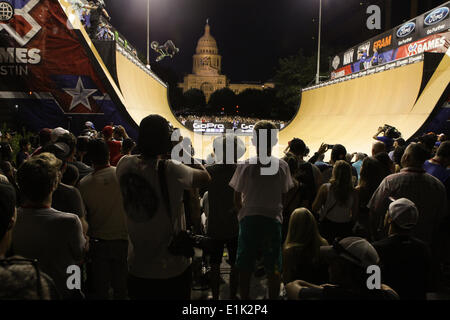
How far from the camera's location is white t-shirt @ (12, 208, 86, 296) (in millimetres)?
1908

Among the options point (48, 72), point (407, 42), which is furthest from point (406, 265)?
point (407, 42)

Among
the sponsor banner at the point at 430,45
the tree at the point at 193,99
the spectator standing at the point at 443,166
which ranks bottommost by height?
the spectator standing at the point at 443,166

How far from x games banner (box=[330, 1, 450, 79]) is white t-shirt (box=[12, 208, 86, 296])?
22.7 metres

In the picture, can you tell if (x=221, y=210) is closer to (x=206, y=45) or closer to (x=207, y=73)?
(x=207, y=73)

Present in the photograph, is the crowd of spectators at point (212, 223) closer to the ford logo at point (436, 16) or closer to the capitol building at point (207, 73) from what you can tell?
the ford logo at point (436, 16)

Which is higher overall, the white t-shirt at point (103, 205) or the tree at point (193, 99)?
the tree at point (193, 99)

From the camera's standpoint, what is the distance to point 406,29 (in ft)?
78.8

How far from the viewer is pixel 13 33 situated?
10000 millimetres

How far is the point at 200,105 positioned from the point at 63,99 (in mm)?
87711

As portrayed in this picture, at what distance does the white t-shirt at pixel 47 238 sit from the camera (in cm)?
191

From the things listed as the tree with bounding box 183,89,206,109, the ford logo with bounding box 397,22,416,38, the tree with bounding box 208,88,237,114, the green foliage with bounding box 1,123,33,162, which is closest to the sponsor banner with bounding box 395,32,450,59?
the ford logo with bounding box 397,22,416,38

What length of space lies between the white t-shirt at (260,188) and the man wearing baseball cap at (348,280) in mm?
1104

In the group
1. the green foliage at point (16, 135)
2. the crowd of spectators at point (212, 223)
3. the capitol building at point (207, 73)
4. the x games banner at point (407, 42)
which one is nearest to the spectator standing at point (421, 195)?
the crowd of spectators at point (212, 223)

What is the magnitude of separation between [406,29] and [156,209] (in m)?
27.8
